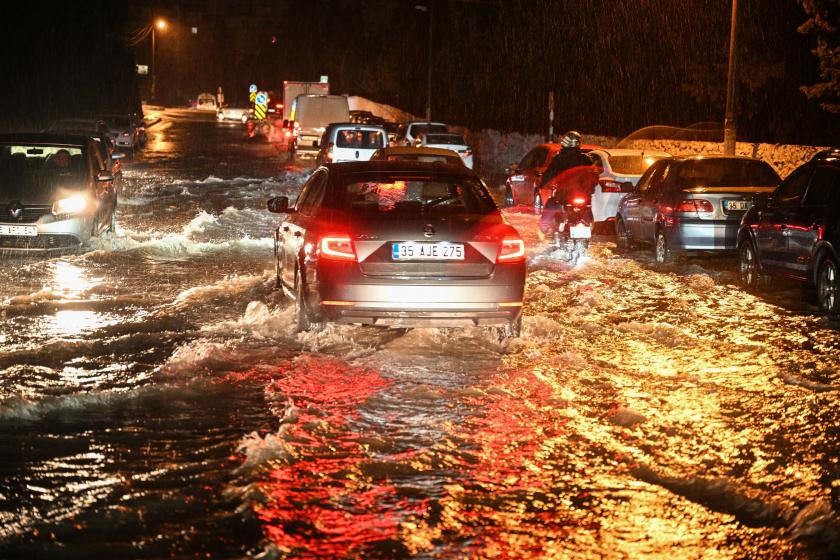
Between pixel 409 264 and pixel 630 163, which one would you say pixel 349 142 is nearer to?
pixel 630 163

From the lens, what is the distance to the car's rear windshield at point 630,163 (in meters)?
20.2

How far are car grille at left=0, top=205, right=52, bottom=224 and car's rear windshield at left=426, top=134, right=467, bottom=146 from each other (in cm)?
2146

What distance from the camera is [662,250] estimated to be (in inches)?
633

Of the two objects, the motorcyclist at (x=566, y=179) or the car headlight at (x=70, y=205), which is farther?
the motorcyclist at (x=566, y=179)

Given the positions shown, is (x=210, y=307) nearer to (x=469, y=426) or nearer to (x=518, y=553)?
(x=469, y=426)

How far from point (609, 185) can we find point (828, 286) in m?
7.09

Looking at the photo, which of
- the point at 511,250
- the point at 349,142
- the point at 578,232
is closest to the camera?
the point at 511,250

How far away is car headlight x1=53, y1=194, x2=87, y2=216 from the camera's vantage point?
1507 cm

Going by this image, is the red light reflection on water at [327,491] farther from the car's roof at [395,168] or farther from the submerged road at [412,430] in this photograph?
→ the car's roof at [395,168]

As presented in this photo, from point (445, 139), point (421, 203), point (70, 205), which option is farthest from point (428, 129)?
point (421, 203)

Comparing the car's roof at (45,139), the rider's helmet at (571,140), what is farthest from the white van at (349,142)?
the rider's helmet at (571,140)

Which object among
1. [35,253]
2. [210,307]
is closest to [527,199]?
[35,253]

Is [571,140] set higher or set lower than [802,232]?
higher

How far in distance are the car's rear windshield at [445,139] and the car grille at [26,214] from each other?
2146 centimetres
